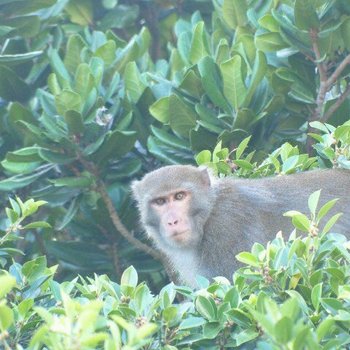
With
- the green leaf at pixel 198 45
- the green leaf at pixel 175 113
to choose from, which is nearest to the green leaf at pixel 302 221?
the green leaf at pixel 175 113

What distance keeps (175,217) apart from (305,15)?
1962 mm

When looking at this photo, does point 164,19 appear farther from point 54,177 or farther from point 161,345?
point 161,345

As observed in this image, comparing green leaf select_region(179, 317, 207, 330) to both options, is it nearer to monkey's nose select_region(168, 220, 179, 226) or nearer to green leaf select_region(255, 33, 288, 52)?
monkey's nose select_region(168, 220, 179, 226)

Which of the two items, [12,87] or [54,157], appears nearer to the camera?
[54,157]

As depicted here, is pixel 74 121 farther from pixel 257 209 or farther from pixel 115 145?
pixel 257 209

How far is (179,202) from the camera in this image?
7.96 m

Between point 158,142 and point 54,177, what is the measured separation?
109cm

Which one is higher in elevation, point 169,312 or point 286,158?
point 169,312

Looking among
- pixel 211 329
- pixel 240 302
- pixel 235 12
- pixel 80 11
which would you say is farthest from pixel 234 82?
pixel 80 11

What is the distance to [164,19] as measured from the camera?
12078 millimetres

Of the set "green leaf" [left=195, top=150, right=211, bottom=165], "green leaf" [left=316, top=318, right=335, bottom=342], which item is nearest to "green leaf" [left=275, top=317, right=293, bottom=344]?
"green leaf" [left=316, top=318, right=335, bottom=342]

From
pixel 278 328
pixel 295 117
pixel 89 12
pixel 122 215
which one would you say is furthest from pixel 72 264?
pixel 278 328

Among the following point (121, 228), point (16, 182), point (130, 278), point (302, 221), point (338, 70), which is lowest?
point (121, 228)

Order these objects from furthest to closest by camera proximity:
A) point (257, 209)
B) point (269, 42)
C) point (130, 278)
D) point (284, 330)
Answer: point (269, 42) → point (257, 209) → point (130, 278) → point (284, 330)
